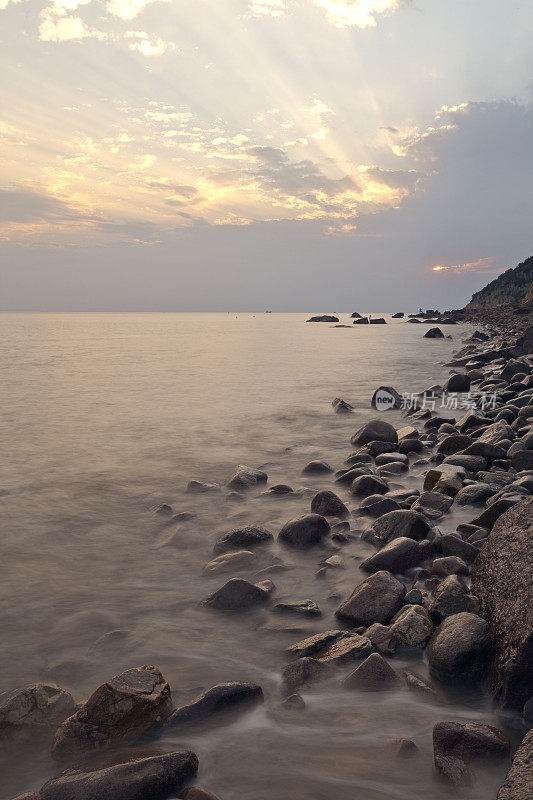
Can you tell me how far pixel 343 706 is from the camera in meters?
2.64

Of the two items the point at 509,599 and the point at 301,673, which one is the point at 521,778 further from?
the point at 301,673

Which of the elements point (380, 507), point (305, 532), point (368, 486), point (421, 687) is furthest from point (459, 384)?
point (421, 687)

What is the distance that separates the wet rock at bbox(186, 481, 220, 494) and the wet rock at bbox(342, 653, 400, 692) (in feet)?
13.1

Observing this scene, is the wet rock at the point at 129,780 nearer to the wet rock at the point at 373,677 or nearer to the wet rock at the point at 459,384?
the wet rock at the point at 373,677

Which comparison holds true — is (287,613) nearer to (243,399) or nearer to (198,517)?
(198,517)

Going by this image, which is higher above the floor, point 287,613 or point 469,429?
point 469,429

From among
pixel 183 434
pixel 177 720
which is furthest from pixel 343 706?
pixel 183 434

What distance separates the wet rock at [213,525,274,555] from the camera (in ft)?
15.8

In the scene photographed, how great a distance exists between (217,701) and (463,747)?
119 centimetres

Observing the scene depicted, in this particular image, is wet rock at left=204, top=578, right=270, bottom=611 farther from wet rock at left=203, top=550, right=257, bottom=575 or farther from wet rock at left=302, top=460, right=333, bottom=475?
wet rock at left=302, top=460, right=333, bottom=475

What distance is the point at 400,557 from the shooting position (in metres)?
4.11

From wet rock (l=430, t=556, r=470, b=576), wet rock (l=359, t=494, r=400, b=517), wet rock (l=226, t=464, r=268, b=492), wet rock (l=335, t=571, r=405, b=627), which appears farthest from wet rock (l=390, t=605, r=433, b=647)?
wet rock (l=226, t=464, r=268, b=492)

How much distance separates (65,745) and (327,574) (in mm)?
2324

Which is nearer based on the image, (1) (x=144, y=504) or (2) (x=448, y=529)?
(2) (x=448, y=529)
